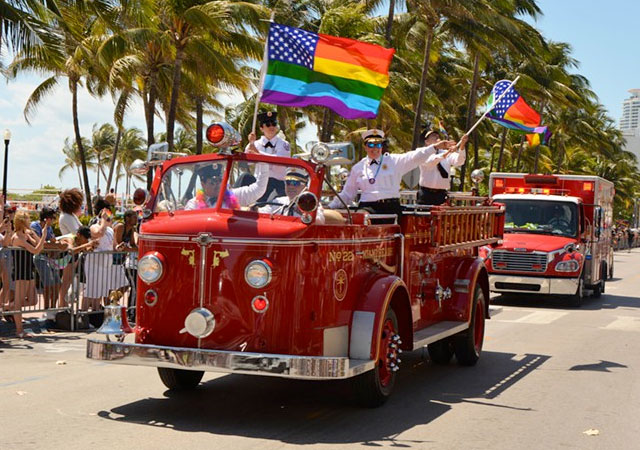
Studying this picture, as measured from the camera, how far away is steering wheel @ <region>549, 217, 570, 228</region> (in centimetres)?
2023

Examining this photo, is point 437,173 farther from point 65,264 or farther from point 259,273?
point 65,264

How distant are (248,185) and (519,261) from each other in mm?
12574

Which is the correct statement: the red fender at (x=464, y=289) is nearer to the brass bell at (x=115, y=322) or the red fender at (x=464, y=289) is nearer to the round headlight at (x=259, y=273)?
the round headlight at (x=259, y=273)

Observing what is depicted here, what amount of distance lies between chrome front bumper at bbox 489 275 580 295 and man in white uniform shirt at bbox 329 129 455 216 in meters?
10.5

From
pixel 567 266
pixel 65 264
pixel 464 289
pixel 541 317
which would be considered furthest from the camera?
pixel 567 266

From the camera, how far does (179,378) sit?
8789mm

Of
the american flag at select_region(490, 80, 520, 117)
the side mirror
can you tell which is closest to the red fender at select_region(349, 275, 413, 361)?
the side mirror

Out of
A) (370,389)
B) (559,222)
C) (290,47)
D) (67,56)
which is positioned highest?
(67,56)

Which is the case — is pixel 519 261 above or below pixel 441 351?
above

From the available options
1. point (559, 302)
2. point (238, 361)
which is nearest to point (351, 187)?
point (238, 361)

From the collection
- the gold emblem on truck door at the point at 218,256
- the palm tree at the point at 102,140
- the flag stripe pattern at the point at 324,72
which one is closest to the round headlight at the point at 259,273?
the gold emblem on truck door at the point at 218,256

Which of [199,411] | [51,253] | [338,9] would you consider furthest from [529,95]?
[199,411]

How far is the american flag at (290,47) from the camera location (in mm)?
9445

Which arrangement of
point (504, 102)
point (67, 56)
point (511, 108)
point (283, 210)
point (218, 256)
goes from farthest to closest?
point (67, 56), point (511, 108), point (504, 102), point (283, 210), point (218, 256)
